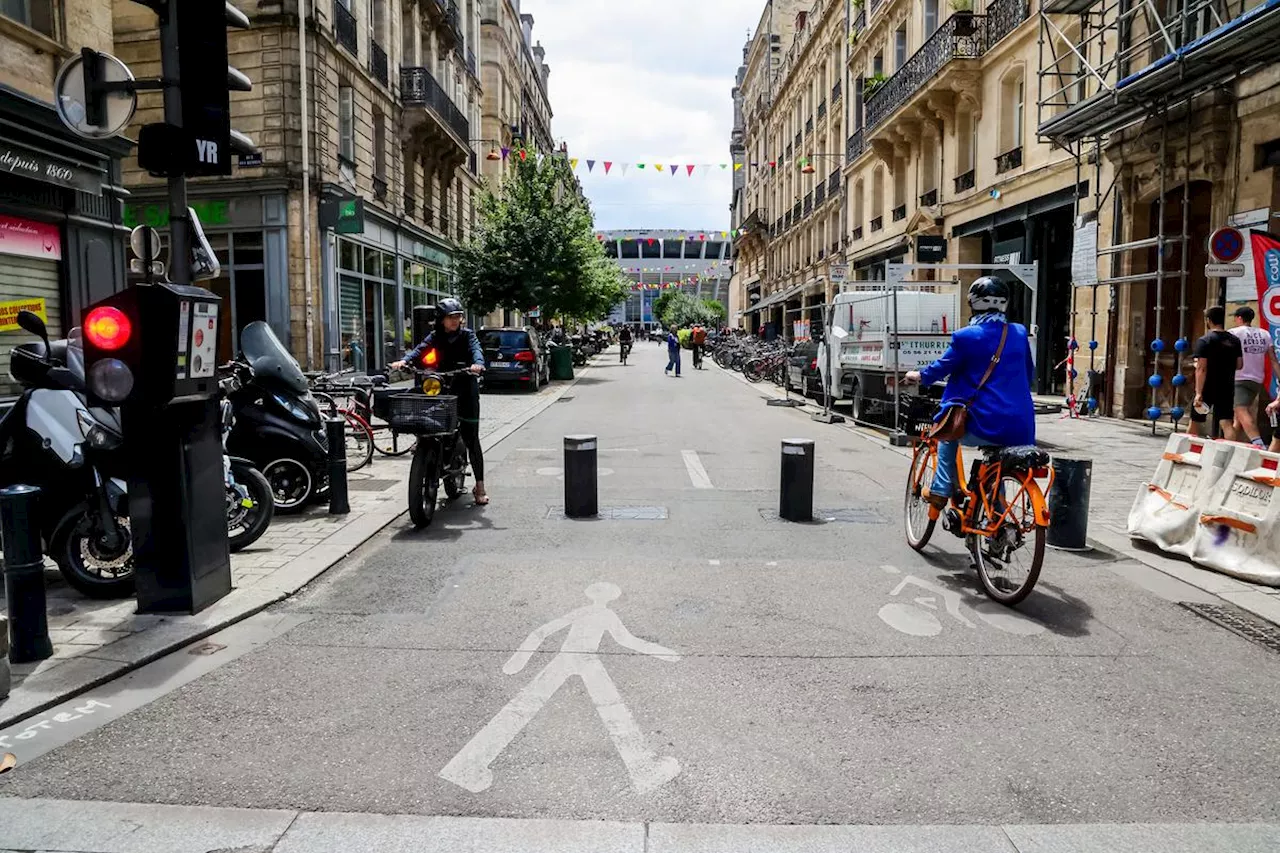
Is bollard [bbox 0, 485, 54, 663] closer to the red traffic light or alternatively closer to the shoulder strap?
the red traffic light

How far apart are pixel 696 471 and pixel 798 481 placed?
9.03ft

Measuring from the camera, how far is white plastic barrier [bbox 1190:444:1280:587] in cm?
577

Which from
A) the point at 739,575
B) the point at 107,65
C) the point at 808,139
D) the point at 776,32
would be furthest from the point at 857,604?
the point at 776,32

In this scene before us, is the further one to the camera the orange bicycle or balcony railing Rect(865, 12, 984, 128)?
balcony railing Rect(865, 12, 984, 128)

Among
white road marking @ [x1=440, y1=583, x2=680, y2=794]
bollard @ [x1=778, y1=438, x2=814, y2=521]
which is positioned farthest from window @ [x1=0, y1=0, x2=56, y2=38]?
white road marking @ [x1=440, y1=583, x2=680, y2=794]

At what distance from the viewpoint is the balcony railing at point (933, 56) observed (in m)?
21.7

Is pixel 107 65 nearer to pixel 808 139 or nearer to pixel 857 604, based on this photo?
pixel 857 604

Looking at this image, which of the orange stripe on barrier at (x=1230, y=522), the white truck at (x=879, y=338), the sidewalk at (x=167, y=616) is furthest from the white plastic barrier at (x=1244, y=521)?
the white truck at (x=879, y=338)

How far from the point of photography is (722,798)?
10.1ft

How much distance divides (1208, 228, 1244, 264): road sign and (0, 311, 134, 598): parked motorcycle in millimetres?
9280

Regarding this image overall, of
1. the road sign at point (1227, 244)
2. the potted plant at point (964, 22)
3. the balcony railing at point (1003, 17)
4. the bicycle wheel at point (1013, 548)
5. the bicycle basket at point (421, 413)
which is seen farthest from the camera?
the potted plant at point (964, 22)

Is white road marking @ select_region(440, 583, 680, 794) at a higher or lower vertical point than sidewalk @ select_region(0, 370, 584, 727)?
lower

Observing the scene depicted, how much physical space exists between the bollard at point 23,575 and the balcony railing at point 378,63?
2259 centimetres

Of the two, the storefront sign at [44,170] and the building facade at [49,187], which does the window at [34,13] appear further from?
the storefront sign at [44,170]
